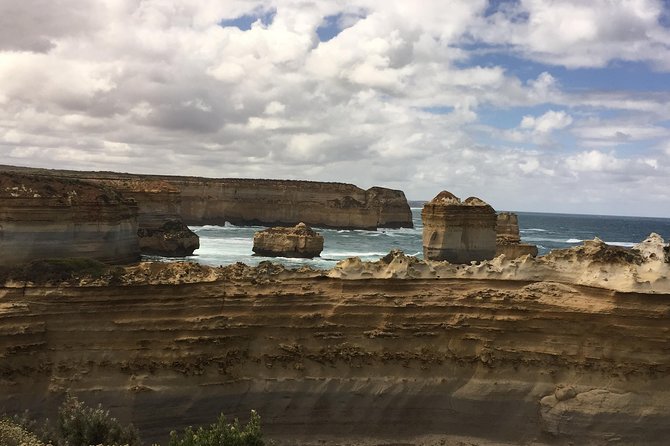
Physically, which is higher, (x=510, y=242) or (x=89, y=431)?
(x=510, y=242)

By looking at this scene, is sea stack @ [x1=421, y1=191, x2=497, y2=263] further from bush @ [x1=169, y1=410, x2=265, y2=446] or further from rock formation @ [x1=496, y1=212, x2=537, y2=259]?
bush @ [x1=169, y1=410, x2=265, y2=446]

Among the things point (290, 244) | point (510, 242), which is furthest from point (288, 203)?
point (510, 242)

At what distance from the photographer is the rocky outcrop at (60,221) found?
19141 mm

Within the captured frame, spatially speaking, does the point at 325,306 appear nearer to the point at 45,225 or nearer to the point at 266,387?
the point at 266,387

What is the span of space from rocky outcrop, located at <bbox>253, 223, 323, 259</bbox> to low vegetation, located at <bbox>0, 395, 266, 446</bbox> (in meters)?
36.1

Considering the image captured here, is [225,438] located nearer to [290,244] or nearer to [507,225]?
[290,244]

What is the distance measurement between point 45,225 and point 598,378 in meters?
18.9

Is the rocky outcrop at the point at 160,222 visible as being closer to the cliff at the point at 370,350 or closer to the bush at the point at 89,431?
the cliff at the point at 370,350

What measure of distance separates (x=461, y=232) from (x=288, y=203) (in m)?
64.7

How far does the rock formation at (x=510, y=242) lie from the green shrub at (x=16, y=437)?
25.7 m

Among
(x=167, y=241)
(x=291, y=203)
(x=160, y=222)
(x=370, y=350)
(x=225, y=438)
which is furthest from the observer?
(x=291, y=203)

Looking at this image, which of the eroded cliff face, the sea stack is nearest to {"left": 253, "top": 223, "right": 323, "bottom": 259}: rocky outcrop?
the sea stack

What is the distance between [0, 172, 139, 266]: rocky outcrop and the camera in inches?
754

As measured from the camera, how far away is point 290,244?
4772 centimetres
